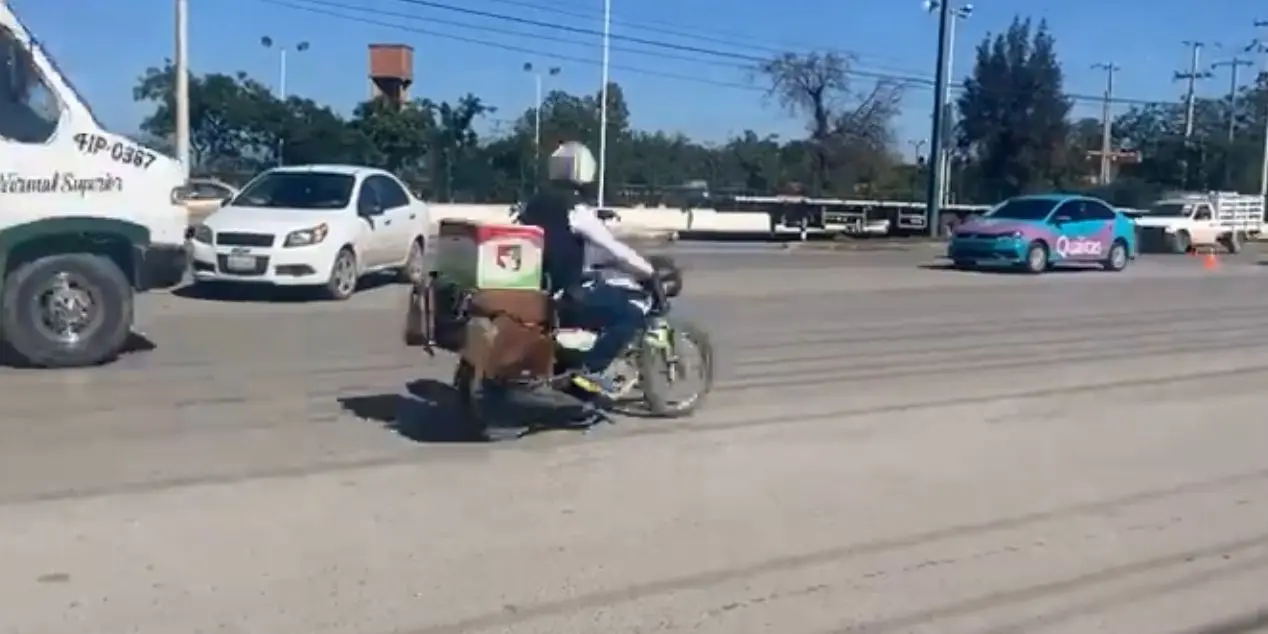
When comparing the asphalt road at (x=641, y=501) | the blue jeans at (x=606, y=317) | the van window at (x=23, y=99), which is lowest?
the asphalt road at (x=641, y=501)

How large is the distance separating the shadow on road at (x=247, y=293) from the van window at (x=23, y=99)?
6.02 meters

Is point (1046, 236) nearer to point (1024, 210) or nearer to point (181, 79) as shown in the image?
point (1024, 210)

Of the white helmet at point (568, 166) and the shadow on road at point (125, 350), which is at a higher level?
the white helmet at point (568, 166)

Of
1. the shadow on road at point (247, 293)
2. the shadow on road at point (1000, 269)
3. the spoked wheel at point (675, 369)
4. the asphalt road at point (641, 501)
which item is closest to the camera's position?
the asphalt road at point (641, 501)

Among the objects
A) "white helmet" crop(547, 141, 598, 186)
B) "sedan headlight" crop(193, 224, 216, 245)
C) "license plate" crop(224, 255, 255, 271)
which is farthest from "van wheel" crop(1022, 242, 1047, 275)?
"white helmet" crop(547, 141, 598, 186)

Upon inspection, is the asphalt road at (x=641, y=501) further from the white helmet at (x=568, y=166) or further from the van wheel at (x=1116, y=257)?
the van wheel at (x=1116, y=257)

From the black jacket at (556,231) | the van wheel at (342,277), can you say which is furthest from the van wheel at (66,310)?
the van wheel at (342,277)

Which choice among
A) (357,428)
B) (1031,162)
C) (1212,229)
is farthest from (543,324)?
(1031,162)

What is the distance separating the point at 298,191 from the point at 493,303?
10051mm

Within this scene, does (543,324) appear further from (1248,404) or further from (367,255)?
(367,255)

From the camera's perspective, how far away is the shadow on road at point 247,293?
17.8 m

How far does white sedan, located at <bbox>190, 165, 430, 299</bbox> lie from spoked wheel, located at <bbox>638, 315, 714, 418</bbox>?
7.89 m

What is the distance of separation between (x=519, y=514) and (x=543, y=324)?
6.68 ft

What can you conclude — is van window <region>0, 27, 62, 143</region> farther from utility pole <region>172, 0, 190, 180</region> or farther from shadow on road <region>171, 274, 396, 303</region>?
utility pole <region>172, 0, 190, 180</region>
